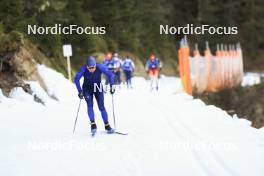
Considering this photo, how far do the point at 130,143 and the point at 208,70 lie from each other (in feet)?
64.8

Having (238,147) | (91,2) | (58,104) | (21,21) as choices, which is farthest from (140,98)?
(91,2)

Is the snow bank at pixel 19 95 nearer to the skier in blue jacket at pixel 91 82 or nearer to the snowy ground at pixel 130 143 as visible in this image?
the snowy ground at pixel 130 143

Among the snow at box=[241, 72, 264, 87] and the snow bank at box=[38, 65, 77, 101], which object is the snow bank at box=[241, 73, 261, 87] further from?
the snow bank at box=[38, 65, 77, 101]

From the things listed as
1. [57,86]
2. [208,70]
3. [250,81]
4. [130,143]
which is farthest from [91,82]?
[250,81]

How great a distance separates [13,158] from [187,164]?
3.29m

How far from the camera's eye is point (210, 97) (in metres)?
29.6

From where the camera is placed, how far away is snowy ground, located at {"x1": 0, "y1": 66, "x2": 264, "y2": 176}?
877cm

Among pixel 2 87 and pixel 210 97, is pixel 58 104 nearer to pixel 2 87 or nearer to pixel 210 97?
pixel 2 87

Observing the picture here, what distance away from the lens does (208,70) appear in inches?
1182

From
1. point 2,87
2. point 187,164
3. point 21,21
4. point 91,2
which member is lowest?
point 187,164

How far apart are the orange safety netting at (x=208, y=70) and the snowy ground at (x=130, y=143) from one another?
6.87 m

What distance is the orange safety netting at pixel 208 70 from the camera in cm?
2475

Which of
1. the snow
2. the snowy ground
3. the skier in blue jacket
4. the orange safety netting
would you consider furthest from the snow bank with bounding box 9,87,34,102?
the snow

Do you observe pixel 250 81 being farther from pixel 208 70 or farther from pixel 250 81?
pixel 208 70
